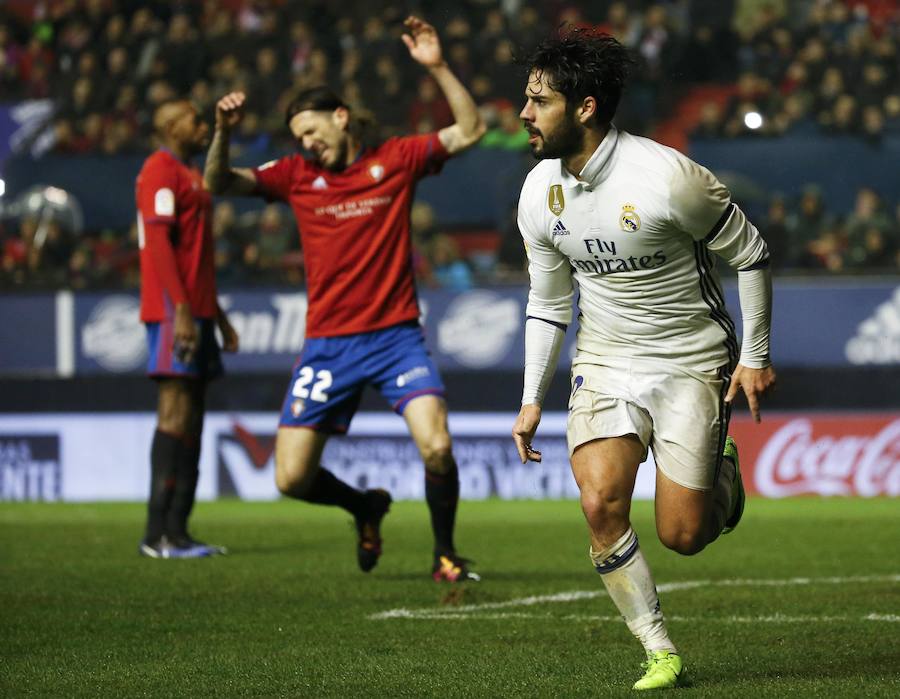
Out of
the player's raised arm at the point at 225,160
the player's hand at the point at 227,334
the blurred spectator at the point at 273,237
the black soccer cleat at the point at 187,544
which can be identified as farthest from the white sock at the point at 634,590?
the blurred spectator at the point at 273,237

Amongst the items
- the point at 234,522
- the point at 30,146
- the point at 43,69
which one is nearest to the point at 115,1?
the point at 43,69

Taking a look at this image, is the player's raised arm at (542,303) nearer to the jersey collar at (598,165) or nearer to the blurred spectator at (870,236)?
the jersey collar at (598,165)

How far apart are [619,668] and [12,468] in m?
10.3

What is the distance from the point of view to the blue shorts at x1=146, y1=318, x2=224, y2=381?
8648 mm

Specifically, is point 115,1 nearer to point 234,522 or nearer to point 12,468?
point 12,468

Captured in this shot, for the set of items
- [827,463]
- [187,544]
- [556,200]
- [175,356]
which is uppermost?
[556,200]

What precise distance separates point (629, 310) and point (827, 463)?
8802 mm

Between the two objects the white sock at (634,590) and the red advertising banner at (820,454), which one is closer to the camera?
the white sock at (634,590)

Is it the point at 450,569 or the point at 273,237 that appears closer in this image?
the point at 450,569

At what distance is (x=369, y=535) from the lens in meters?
7.84

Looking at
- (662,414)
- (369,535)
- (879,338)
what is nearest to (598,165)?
(662,414)

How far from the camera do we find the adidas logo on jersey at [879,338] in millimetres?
13762

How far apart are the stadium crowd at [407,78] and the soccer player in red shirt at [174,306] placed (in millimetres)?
5868

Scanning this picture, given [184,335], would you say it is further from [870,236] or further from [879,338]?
[870,236]
